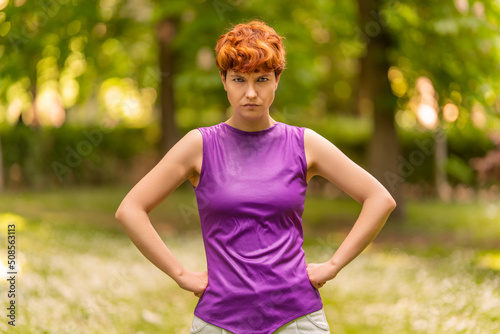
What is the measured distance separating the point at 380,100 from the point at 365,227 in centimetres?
1077

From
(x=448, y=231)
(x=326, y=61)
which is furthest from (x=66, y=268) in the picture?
(x=326, y=61)

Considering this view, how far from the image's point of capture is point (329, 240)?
1239cm

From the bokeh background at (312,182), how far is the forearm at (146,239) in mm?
1495

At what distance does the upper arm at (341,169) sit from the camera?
265 cm

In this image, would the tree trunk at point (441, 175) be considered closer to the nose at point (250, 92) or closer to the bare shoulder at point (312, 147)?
the bare shoulder at point (312, 147)

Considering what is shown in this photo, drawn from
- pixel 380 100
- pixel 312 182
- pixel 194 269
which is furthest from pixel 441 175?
pixel 194 269

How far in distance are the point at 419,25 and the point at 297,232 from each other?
9.53 m

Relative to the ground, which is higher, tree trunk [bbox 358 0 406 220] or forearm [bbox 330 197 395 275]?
tree trunk [bbox 358 0 406 220]

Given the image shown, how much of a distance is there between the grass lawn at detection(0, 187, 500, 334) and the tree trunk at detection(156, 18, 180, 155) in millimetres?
2946

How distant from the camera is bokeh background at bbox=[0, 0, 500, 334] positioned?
23.8ft

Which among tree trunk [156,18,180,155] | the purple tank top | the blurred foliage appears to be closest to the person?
the purple tank top

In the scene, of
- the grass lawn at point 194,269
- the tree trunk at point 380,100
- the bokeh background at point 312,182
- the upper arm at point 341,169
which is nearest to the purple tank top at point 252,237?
the upper arm at point 341,169

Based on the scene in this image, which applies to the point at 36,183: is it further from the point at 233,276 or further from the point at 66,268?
the point at 233,276

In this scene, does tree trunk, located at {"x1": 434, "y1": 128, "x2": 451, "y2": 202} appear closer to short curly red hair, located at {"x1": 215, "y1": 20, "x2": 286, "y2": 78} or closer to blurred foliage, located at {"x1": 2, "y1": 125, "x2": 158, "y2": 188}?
blurred foliage, located at {"x1": 2, "y1": 125, "x2": 158, "y2": 188}
